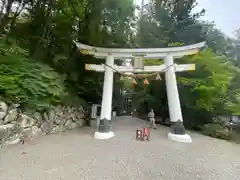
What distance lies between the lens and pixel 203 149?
3805 millimetres

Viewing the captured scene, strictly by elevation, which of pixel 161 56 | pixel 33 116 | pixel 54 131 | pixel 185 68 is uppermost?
pixel 161 56

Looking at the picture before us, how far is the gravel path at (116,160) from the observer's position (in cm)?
234

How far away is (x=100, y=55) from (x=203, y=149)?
3.18m

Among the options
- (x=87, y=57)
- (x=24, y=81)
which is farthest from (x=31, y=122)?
(x=87, y=57)

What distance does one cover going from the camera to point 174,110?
463 cm

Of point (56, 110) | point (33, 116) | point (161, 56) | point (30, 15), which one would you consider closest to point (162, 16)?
point (161, 56)

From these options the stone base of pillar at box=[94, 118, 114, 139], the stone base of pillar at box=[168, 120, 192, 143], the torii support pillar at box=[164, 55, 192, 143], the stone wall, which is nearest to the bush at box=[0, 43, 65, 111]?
the stone wall

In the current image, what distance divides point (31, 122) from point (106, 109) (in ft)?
5.36

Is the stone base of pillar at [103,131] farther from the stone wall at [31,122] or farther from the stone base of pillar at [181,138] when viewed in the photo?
the stone base of pillar at [181,138]

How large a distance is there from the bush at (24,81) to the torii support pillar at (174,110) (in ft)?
8.35

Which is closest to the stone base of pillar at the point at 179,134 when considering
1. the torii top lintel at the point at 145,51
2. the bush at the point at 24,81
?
the torii top lintel at the point at 145,51

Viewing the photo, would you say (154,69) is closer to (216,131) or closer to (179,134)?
(179,134)

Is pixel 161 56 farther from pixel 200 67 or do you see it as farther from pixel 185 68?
pixel 200 67

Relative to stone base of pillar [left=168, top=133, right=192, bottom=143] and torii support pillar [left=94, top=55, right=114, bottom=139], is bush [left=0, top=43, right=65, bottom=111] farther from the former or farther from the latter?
stone base of pillar [left=168, top=133, right=192, bottom=143]
